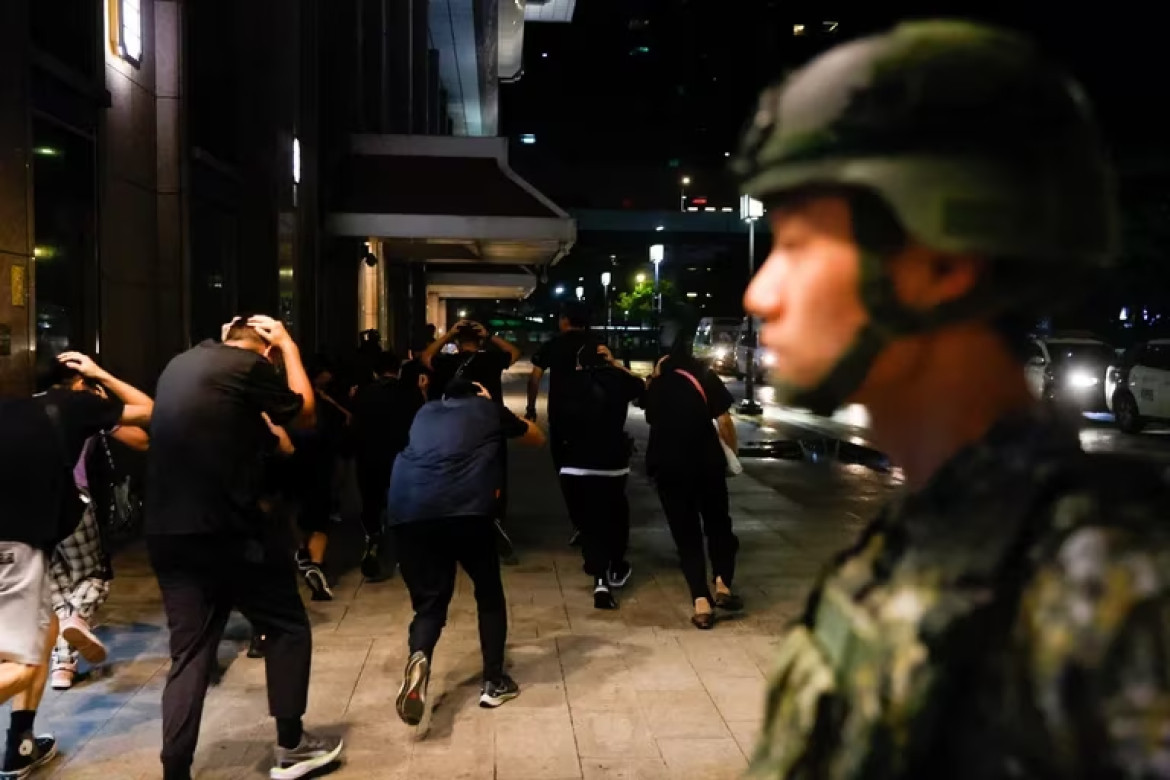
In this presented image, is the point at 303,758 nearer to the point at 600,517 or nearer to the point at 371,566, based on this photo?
the point at 600,517

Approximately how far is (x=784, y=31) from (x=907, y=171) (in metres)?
96.1

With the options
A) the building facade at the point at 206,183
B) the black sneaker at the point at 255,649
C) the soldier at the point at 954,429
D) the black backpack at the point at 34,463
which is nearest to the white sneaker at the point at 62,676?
the black sneaker at the point at 255,649

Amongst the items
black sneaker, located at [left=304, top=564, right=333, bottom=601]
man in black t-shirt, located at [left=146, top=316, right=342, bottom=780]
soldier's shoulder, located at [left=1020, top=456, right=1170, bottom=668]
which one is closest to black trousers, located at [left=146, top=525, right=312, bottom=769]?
man in black t-shirt, located at [left=146, top=316, right=342, bottom=780]

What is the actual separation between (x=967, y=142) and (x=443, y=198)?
1471 centimetres

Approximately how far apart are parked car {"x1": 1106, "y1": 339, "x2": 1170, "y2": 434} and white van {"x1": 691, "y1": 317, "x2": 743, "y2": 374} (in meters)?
21.2

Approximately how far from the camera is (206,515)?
167 inches

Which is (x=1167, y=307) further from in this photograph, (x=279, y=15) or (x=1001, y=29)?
(x=1001, y=29)

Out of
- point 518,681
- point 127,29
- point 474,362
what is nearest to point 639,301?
point 127,29

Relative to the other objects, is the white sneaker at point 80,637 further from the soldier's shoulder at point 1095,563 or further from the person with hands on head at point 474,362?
the soldier's shoulder at point 1095,563

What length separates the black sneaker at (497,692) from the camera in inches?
221

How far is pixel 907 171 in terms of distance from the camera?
3.59 ft

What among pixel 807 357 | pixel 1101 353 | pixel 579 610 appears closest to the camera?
pixel 807 357

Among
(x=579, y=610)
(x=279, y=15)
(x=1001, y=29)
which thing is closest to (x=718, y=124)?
(x=279, y=15)

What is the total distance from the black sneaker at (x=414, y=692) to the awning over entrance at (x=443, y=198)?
9.79 m
